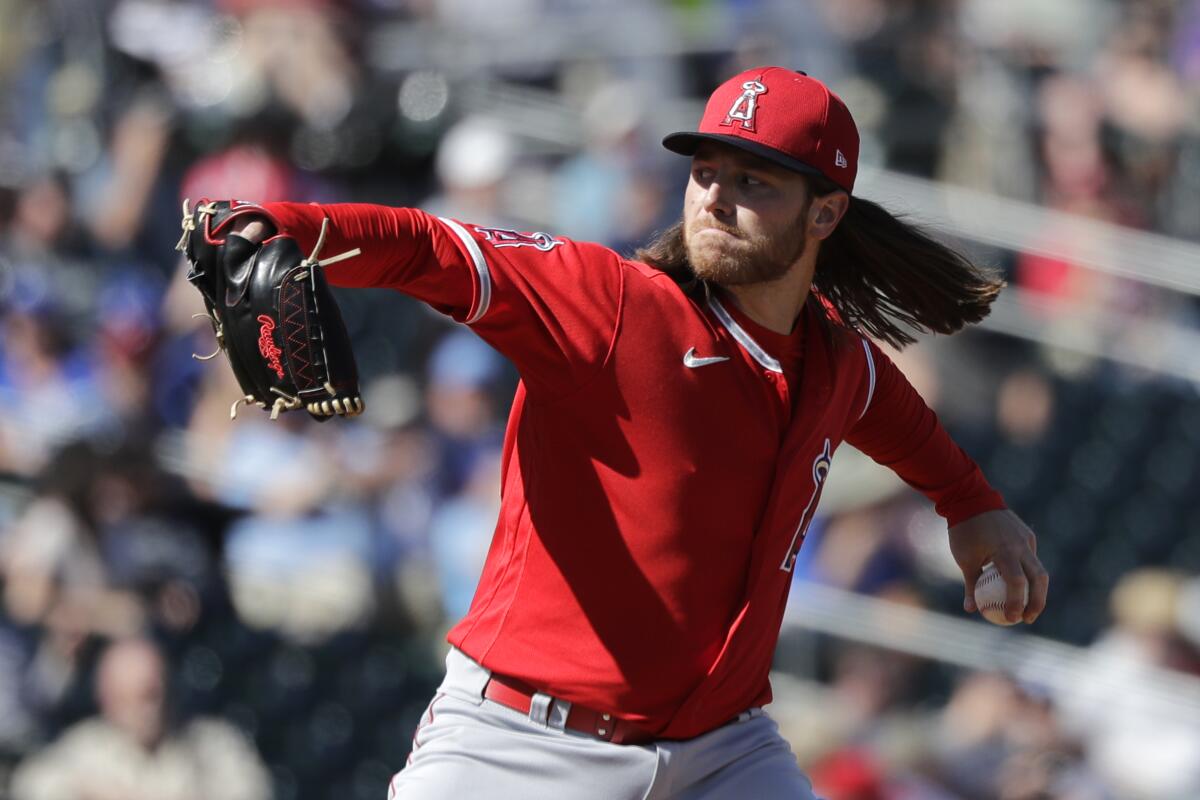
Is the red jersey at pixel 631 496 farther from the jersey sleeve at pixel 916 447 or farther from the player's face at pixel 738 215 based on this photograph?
the jersey sleeve at pixel 916 447

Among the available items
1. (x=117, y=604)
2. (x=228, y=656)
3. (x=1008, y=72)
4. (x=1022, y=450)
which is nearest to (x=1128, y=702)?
(x=1022, y=450)

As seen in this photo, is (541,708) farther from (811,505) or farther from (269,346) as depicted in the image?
(269,346)

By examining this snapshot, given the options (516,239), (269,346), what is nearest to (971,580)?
(516,239)

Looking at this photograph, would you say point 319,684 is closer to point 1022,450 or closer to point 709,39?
point 1022,450

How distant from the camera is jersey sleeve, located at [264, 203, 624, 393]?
2.54m

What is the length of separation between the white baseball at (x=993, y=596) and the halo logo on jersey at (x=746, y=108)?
106 cm

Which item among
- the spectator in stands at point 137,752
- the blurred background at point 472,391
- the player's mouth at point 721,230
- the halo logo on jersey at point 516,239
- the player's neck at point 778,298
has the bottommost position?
the spectator in stands at point 137,752

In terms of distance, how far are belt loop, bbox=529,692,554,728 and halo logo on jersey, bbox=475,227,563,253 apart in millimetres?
772

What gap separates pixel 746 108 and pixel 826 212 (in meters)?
0.29

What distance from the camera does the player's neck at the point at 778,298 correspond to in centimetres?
308

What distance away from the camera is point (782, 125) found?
2.96 meters

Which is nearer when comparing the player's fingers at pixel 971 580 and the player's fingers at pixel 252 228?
the player's fingers at pixel 252 228

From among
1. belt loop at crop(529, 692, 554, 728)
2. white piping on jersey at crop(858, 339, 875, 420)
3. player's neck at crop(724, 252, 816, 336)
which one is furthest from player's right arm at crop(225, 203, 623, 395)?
white piping on jersey at crop(858, 339, 875, 420)

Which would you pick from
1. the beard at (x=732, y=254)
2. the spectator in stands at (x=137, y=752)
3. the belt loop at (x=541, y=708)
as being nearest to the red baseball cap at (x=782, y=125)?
the beard at (x=732, y=254)
